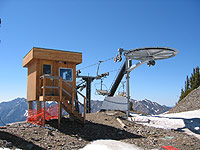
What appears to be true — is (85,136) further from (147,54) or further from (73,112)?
(147,54)

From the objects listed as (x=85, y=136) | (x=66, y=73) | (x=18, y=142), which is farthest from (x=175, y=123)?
(x=18, y=142)

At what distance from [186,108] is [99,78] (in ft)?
34.2

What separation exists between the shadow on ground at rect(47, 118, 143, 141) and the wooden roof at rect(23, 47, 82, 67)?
463cm

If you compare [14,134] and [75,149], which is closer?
[75,149]

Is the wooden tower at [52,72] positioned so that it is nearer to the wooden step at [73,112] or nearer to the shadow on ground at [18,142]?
the wooden step at [73,112]

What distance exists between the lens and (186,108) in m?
22.9

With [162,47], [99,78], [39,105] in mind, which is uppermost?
[162,47]

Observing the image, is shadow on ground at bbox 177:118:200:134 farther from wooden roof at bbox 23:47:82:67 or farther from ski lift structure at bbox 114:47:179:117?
wooden roof at bbox 23:47:82:67

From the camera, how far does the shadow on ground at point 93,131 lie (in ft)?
36.9

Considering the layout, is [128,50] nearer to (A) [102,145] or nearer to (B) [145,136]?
(B) [145,136]

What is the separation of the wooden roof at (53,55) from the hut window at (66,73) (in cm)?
74

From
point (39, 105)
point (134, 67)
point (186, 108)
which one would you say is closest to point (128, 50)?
point (134, 67)

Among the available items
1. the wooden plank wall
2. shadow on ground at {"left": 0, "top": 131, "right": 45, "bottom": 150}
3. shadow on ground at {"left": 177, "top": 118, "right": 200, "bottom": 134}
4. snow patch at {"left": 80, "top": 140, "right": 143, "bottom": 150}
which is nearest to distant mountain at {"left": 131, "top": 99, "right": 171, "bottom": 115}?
shadow on ground at {"left": 177, "top": 118, "right": 200, "bottom": 134}

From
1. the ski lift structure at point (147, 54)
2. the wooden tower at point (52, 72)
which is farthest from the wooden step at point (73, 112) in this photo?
the ski lift structure at point (147, 54)
